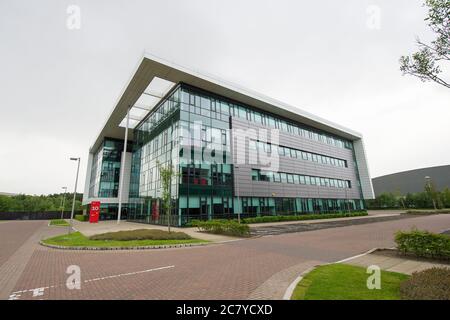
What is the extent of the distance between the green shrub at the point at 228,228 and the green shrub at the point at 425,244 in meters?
10.6

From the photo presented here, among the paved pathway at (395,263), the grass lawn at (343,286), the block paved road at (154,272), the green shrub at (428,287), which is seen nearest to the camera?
the green shrub at (428,287)

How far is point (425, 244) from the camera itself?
10016 mm

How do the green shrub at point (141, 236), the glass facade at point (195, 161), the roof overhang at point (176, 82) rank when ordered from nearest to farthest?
1. the green shrub at point (141, 236)
2. the roof overhang at point (176, 82)
3. the glass facade at point (195, 161)

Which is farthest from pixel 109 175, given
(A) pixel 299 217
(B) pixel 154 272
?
(B) pixel 154 272

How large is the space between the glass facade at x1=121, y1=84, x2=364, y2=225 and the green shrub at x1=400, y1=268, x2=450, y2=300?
16.4 meters

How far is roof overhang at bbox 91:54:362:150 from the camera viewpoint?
2567cm

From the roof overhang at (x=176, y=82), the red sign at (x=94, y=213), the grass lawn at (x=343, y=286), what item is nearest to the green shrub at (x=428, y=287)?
the grass lawn at (x=343, y=286)

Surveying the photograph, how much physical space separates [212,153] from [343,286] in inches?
951

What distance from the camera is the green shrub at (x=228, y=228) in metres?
18.7

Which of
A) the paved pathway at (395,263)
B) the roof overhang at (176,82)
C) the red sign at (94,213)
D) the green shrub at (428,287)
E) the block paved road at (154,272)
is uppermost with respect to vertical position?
the roof overhang at (176,82)

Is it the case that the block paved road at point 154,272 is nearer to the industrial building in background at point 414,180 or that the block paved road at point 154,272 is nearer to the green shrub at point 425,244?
the green shrub at point 425,244

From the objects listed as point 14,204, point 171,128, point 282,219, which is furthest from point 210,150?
point 14,204

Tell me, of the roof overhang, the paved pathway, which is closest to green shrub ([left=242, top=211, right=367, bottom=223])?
the roof overhang
